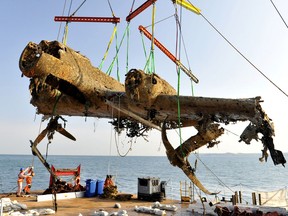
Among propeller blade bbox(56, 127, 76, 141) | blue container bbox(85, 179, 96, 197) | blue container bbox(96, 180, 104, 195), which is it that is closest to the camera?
propeller blade bbox(56, 127, 76, 141)

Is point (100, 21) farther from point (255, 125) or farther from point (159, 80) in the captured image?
point (255, 125)

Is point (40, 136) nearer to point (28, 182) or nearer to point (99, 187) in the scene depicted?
point (28, 182)

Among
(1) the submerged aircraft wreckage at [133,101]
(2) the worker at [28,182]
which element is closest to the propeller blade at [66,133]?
(1) the submerged aircraft wreckage at [133,101]

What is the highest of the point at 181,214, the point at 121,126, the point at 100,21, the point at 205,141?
the point at 100,21

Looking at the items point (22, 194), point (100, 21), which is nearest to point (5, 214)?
point (22, 194)

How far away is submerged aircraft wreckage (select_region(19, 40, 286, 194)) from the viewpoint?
34.6 feet

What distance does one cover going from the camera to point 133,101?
12.2 meters

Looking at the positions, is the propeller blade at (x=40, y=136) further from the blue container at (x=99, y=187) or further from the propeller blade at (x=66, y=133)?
the blue container at (x=99, y=187)

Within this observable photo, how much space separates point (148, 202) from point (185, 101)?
35.0ft

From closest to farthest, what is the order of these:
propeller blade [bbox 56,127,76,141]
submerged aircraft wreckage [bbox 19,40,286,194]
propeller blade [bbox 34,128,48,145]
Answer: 1. submerged aircraft wreckage [bbox 19,40,286,194]
2. propeller blade [bbox 34,128,48,145]
3. propeller blade [bbox 56,127,76,141]

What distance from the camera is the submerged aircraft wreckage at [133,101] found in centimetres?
1055

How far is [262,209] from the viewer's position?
1489 centimetres

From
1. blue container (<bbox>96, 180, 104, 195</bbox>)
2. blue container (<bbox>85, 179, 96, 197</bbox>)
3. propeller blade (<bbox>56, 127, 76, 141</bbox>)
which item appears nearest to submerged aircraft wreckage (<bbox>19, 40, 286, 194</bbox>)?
propeller blade (<bbox>56, 127, 76, 141</bbox>)

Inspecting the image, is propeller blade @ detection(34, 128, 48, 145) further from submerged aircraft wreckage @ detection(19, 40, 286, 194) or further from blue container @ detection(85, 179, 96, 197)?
blue container @ detection(85, 179, 96, 197)
